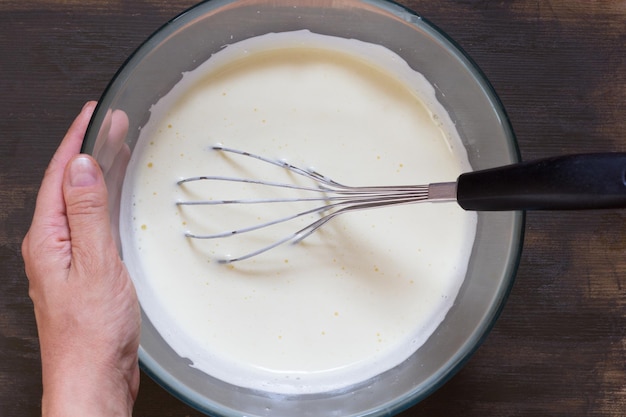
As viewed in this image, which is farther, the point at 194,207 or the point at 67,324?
the point at 194,207

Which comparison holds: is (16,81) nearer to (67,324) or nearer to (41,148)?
(41,148)

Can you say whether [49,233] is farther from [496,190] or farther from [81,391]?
[496,190]

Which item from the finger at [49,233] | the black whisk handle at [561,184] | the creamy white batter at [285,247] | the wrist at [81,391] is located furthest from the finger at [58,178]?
the black whisk handle at [561,184]

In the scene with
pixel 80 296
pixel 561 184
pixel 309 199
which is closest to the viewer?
pixel 561 184

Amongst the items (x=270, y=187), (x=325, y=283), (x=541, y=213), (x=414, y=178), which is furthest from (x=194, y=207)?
(x=541, y=213)

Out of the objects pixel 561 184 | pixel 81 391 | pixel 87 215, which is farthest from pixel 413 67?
pixel 81 391

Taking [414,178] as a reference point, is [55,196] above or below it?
below
